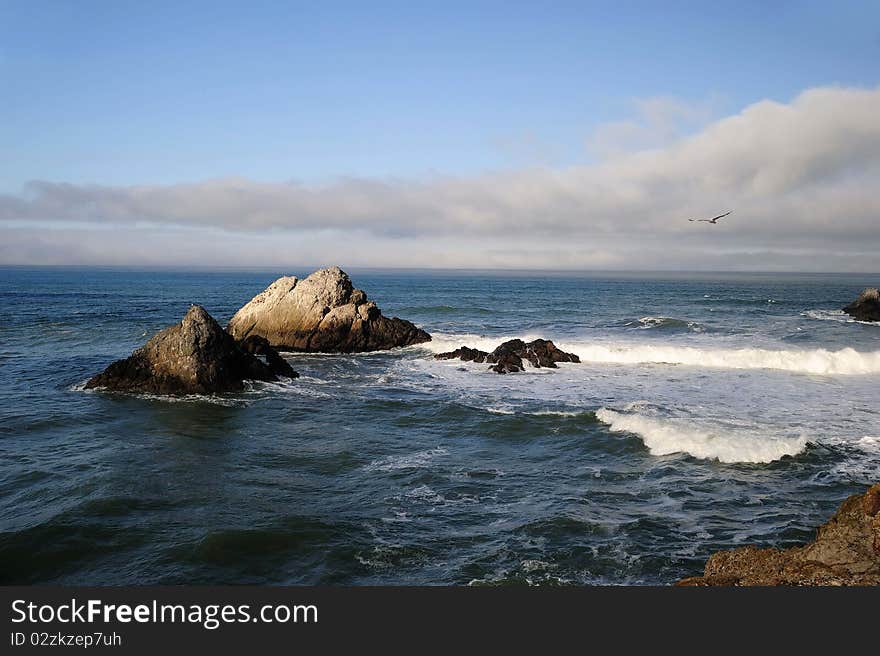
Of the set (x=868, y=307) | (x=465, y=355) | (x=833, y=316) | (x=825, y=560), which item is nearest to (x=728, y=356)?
(x=465, y=355)

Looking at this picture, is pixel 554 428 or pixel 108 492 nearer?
pixel 108 492

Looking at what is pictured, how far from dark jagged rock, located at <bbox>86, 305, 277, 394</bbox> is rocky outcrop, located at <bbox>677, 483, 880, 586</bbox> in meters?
19.3

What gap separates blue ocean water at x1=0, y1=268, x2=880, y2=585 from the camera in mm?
10203

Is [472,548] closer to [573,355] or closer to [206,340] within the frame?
[206,340]

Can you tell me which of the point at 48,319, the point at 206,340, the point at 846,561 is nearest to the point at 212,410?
the point at 206,340

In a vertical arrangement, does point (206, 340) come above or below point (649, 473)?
above

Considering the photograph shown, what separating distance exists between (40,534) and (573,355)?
984 inches

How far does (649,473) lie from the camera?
14.5 metres

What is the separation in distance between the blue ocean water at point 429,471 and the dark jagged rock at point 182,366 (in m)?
0.95

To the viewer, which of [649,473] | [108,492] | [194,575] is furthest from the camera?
[649,473]

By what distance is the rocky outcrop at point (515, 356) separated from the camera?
29.0m

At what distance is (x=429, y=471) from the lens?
14.6 metres

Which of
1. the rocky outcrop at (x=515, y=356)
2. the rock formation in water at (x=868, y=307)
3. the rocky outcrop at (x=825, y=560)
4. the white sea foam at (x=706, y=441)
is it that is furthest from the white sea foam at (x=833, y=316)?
the rocky outcrop at (x=825, y=560)

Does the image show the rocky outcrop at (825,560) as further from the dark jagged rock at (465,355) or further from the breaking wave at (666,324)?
the breaking wave at (666,324)
